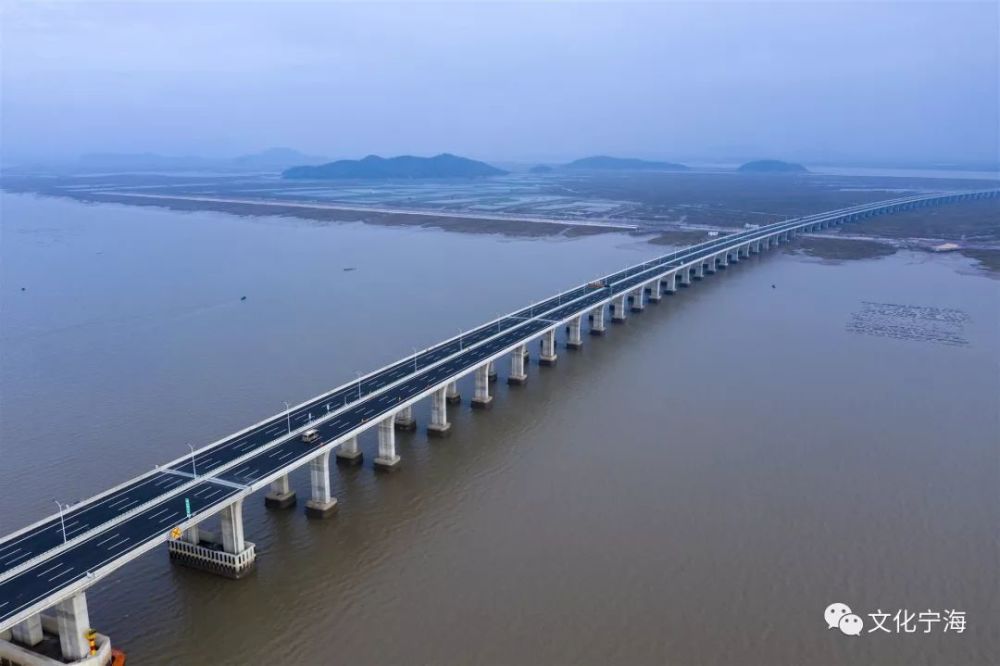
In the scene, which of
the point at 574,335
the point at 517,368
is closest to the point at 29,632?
the point at 517,368

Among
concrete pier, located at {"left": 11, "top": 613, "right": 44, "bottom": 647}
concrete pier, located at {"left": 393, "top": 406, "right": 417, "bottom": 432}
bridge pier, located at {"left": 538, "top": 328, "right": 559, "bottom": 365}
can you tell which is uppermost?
bridge pier, located at {"left": 538, "top": 328, "right": 559, "bottom": 365}

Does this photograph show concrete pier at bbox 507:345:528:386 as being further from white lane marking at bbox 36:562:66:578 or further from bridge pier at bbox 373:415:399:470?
white lane marking at bbox 36:562:66:578

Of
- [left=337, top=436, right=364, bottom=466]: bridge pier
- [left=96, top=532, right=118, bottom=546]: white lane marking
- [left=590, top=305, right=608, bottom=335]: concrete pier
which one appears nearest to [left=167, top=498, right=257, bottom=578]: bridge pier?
[left=96, top=532, right=118, bottom=546]: white lane marking

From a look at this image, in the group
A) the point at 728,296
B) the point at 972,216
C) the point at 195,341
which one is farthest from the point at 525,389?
the point at 972,216

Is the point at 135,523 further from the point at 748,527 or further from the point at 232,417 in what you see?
the point at 748,527

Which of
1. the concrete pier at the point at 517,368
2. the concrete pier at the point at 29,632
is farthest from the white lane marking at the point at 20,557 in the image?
the concrete pier at the point at 517,368
